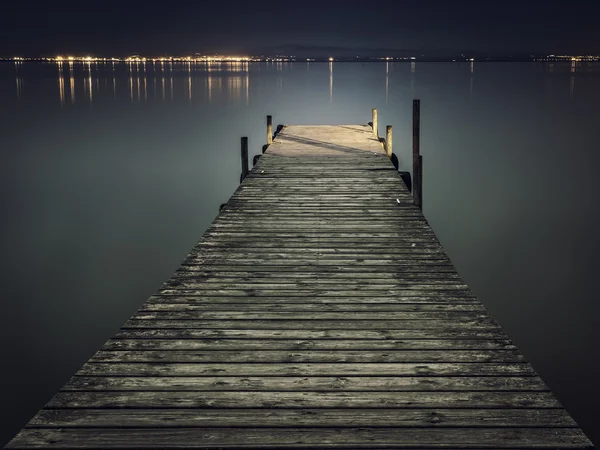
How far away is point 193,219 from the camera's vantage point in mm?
16094

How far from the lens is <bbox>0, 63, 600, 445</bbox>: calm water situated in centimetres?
920

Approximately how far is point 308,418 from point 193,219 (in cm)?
1262

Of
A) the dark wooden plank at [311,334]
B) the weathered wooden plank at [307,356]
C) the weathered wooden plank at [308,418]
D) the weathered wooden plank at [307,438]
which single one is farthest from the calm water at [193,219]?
the weathered wooden plank at [307,438]

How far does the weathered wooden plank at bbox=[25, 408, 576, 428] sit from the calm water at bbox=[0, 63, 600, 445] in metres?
3.68

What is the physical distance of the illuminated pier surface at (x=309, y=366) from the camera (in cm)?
377

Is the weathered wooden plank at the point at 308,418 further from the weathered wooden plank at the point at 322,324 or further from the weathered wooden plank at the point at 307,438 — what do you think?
the weathered wooden plank at the point at 322,324

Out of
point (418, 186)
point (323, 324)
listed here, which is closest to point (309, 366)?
point (323, 324)

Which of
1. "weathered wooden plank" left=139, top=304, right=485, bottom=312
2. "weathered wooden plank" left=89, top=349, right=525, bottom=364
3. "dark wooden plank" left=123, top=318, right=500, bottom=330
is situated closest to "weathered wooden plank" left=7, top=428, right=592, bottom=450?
"weathered wooden plank" left=89, top=349, right=525, bottom=364

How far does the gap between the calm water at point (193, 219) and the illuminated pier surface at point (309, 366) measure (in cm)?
296

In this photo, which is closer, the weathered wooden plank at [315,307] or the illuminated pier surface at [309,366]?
the illuminated pier surface at [309,366]

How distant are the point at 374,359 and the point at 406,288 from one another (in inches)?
67.4

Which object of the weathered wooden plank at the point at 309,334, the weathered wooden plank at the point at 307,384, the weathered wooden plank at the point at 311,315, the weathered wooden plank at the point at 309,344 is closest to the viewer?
the weathered wooden plank at the point at 307,384

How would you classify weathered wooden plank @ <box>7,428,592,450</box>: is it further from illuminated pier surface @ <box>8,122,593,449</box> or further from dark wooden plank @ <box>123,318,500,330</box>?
dark wooden plank @ <box>123,318,500,330</box>

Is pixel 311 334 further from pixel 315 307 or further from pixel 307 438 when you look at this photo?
pixel 307 438
